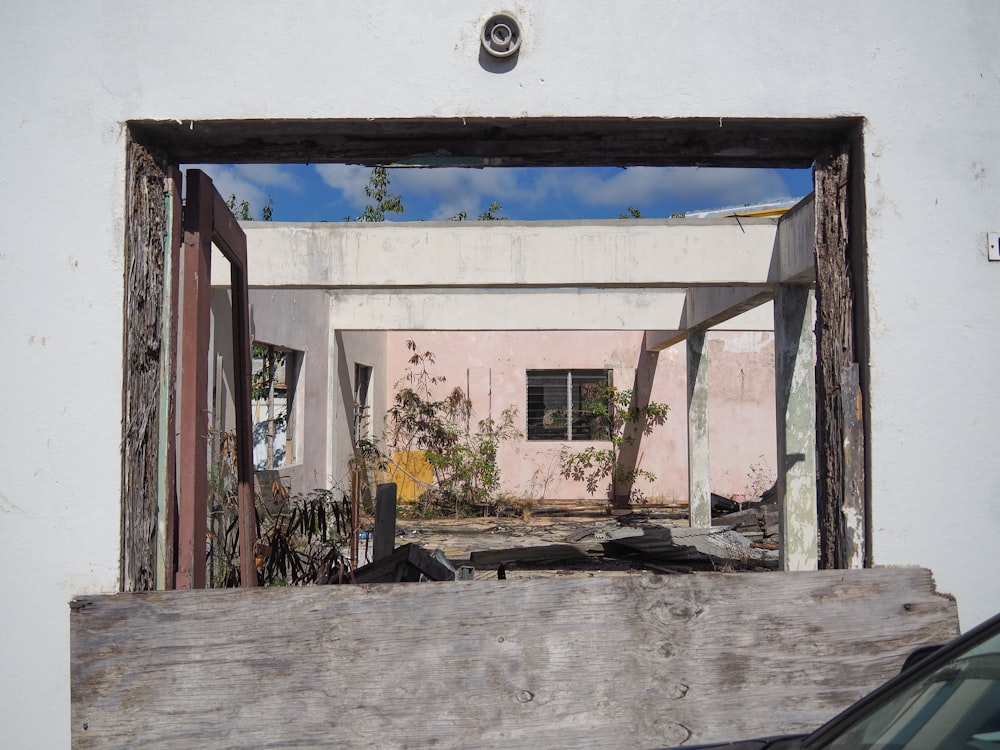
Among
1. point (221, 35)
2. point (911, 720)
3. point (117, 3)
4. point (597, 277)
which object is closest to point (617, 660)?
point (911, 720)

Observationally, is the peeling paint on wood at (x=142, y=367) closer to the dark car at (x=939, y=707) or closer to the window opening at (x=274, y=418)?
the dark car at (x=939, y=707)

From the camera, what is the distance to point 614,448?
54.0 ft

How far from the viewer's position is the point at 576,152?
133 inches

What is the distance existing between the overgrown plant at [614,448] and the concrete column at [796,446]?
746cm

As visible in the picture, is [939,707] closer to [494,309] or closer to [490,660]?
[490,660]

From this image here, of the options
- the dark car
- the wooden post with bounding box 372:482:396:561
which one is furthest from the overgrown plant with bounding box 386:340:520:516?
the dark car

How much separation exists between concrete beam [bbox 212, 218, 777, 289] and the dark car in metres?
7.65

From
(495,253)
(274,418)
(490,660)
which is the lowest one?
(490,660)

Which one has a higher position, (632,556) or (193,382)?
(193,382)

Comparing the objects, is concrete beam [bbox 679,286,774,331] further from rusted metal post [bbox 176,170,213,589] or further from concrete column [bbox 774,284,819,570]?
rusted metal post [bbox 176,170,213,589]

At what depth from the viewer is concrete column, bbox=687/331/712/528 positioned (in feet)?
41.7

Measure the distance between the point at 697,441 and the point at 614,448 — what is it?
3796mm

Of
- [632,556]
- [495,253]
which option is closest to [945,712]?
[495,253]

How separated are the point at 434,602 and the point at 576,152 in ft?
5.78
